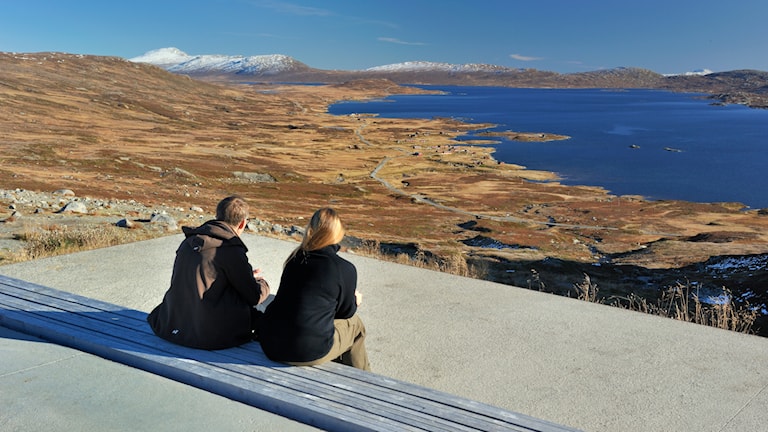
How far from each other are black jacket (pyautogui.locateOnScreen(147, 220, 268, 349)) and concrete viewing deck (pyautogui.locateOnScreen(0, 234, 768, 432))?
45 cm

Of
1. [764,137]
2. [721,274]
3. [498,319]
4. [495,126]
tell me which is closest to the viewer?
[498,319]

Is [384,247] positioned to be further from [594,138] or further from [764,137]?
[764,137]

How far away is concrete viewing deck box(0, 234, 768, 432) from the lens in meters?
3.99

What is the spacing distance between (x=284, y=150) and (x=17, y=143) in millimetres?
32562

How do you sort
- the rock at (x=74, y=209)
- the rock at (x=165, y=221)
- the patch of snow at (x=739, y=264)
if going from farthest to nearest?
the patch of snow at (x=739, y=264) < the rock at (x=74, y=209) < the rock at (x=165, y=221)

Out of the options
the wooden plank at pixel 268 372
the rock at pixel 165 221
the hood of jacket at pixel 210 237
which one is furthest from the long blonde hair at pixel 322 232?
the rock at pixel 165 221

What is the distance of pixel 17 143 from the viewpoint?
45094mm

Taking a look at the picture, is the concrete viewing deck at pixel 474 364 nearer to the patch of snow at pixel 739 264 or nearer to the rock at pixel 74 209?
the rock at pixel 74 209

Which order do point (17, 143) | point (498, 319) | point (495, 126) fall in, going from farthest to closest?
point (495, 126)
point (17, 143)
point (498, 319)

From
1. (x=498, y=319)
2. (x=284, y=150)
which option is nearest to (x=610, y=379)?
(x=498, y=319)

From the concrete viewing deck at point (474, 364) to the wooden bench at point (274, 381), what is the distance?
10cm

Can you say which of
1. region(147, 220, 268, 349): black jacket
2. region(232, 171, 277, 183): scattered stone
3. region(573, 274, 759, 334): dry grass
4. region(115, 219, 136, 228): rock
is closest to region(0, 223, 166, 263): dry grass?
region(115, 219, 136, 228): rock

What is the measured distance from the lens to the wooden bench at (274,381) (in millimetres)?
3719

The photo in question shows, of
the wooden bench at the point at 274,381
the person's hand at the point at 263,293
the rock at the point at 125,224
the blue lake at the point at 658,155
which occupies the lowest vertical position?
the blue lake at the point at 658,155
